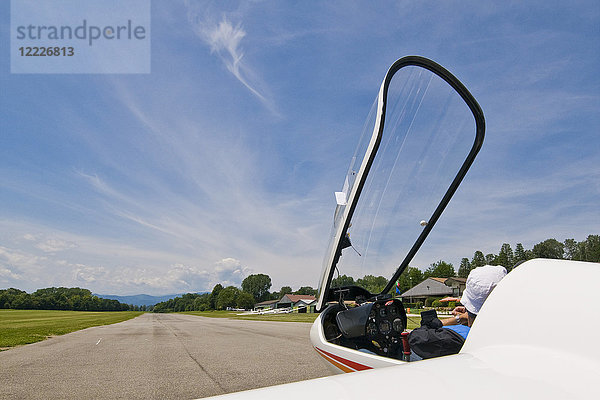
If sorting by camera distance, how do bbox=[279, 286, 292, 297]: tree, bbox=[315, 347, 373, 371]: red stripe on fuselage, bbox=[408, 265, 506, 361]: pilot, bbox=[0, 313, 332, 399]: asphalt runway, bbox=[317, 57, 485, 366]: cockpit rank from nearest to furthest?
bbox=[408, 265, 506, 361]: pilot
bbox=[315, 347, 373, 371]: red stripe on fuselage
bbox=[317, 57, 485, 366]: cockpit
bbox=[0, 313, 332, 399]: asphalt runway
bbox=[279, 286, 292, 297]: tree

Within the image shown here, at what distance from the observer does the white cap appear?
2150mm

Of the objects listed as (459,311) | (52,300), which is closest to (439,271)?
(459,311)

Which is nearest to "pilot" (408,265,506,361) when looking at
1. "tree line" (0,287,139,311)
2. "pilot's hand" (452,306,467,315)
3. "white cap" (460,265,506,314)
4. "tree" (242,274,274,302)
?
"white cap" (460,265,506,314)

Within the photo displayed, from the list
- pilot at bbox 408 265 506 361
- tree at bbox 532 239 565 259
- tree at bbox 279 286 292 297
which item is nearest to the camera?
pilot at bbox 408 265 506 361

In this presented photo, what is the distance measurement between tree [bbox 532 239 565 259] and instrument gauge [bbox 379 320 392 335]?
50.5 inches

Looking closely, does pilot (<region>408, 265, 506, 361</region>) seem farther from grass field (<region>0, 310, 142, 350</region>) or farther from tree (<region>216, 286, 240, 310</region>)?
tree (<region>216, 286, 240, 310</region>)

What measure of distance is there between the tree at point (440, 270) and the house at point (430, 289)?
42 millimetres

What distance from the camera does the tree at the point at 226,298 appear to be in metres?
125

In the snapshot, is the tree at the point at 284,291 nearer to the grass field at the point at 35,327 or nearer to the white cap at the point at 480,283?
the grass field at the point at 35,327

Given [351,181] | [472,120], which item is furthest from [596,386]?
[472,120]

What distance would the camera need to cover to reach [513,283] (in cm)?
143

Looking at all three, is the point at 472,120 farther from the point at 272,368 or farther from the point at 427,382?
the point at 272,368

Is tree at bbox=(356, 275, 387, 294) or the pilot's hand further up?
tree at bbox=(356, 275, 387, 294)

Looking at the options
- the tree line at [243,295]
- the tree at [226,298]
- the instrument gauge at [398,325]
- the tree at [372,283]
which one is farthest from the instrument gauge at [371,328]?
the tree at [226,298]
